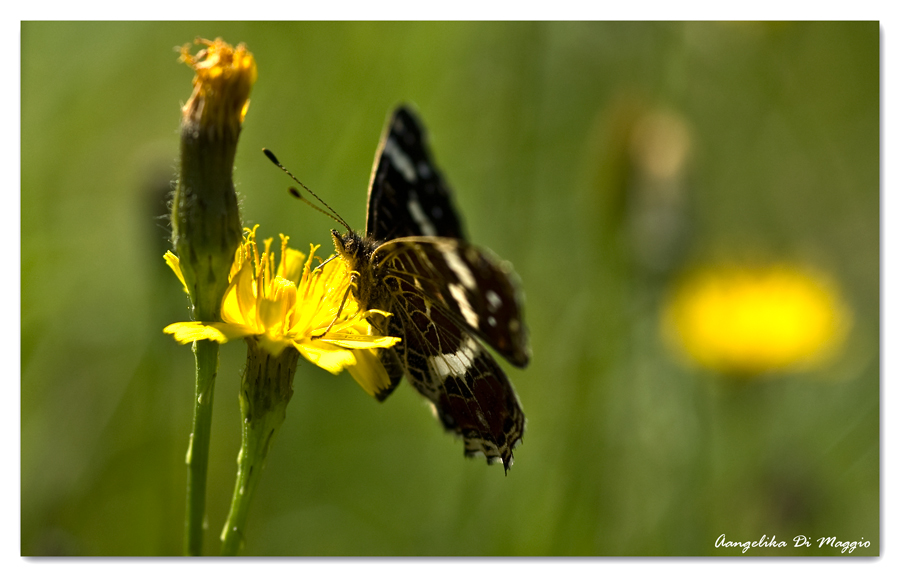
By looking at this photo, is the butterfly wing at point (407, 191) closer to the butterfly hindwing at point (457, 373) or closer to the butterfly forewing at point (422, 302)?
the butterfly forewing at point (422, 302)

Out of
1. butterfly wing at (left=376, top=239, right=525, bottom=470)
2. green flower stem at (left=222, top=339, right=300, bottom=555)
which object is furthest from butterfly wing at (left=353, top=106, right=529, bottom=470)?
green flower stem at (left=222, top=339, right=300, bottom=555)

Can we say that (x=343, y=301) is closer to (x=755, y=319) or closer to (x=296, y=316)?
(x=296, y=316)

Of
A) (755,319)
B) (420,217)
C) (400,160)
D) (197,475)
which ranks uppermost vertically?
(400,160)

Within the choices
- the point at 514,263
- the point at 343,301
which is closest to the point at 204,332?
the point at 343,301

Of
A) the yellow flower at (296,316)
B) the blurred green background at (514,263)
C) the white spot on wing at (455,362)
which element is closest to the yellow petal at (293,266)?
the yellow flower at (296,316)

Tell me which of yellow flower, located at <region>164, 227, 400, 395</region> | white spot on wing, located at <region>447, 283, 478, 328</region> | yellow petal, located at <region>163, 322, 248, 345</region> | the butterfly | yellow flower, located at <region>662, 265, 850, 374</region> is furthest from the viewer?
yellow flower, located at <region>662, 265, 850, 374</region>

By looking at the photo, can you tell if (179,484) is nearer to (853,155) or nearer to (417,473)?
(417,473)

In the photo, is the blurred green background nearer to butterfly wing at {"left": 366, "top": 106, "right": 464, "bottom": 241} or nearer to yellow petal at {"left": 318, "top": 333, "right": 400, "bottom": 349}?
butterfly wing at {"left": 366, "top": 106, "right": 464, "bottom": 241}
